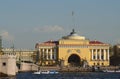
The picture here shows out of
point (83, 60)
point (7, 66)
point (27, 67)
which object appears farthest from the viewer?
point (83, 60)

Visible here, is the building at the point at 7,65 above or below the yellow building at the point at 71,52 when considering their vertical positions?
below

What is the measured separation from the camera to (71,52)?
194750 millimetres

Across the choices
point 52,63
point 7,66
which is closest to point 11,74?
point 7,66

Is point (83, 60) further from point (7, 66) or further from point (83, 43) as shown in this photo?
point (7, 66)

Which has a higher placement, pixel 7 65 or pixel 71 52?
pixel 71 52

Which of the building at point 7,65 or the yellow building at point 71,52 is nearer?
the building at point 7,65

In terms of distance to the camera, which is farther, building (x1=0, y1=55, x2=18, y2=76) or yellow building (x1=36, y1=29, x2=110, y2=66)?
yellow building (x1=36, y1=29, x2=110, y2=66)

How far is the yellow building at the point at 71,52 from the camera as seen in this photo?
194375 mm

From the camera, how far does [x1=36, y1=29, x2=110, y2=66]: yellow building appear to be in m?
194

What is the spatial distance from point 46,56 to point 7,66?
9855 cm

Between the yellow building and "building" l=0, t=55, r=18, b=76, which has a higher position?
the yellow building

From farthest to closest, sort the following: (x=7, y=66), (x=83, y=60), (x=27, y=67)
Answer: (x=83, y=60), (x=27, y=67), (x=7, y=66)

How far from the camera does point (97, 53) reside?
655ft

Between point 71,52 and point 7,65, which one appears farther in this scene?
point 71,52
